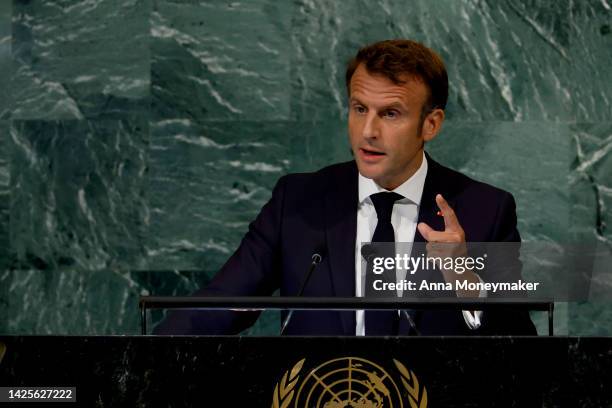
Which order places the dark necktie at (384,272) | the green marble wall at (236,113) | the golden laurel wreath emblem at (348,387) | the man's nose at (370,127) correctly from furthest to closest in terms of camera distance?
the green marble wall at (236,113)
the man's nose at (370,127)
the dark necktie at (384,272)
the golden laurel wreath emblem at (348,387)

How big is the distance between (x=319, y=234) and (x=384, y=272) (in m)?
0.76

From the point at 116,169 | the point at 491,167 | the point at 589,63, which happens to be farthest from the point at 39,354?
the point at 589,63

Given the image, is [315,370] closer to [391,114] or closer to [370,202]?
[370,202]

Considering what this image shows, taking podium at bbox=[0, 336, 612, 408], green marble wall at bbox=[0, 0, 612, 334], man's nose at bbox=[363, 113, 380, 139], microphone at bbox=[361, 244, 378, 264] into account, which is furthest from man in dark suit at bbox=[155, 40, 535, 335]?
green marble wall at bbox=[0, 0, 612, 334]

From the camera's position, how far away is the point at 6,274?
4266 mm

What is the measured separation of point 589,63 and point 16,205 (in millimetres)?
2488

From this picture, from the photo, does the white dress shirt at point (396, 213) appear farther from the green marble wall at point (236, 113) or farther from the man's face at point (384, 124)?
the green marble wall at point (236, 113)

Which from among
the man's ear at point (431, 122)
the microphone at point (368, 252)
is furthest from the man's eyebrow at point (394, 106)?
the microphone at point (368, 252)

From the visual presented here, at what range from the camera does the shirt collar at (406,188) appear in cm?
306

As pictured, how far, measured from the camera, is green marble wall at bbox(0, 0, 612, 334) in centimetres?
420

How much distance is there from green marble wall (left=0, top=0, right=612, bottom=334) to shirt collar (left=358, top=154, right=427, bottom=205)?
3.67 ft

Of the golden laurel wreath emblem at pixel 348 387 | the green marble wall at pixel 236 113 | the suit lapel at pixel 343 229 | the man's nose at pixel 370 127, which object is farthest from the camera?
the green marble wall at pixel 236 113

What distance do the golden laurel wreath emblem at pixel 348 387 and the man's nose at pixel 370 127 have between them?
44.9 inches

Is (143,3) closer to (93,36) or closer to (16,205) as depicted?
(93,36)
